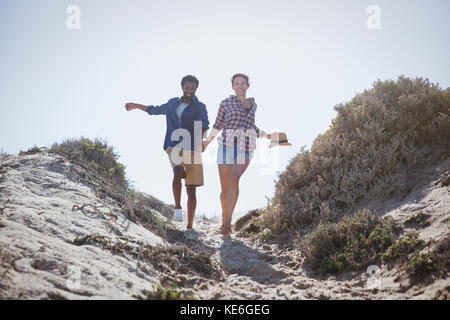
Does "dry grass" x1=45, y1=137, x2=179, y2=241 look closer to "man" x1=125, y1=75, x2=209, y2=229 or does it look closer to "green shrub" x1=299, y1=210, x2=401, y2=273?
"man" x1=125, y1=75, x2=209, y2=229

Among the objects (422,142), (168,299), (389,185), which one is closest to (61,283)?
(168,299)

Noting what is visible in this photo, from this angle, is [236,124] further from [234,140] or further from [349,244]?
[349,244]

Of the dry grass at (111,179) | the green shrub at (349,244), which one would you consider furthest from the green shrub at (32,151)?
the green shrub at (349,244)

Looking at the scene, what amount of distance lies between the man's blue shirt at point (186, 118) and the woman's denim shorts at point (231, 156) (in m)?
0.46

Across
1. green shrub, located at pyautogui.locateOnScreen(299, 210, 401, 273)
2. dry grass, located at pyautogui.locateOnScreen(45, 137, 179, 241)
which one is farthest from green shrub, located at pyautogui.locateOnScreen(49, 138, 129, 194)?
green shrub, located at pyautogui.locateOnScreen(299, 210, 401, 273)

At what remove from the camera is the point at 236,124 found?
230 inches

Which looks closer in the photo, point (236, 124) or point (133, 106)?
point (236, 124)

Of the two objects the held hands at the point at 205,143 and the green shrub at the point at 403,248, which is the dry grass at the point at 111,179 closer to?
the held hands at the point at 205,143

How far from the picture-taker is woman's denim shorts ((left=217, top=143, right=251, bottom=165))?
577 cm

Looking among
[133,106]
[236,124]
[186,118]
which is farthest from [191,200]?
[133,106]

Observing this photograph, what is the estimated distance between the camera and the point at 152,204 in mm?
8133

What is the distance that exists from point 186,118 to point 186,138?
0.39 meters

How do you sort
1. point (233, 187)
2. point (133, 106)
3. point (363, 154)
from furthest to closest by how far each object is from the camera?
point (133, 106), point (233, 187), point (363, 154)
